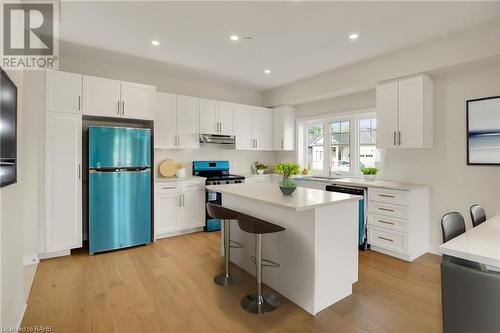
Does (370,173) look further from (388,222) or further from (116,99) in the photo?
(116,99)

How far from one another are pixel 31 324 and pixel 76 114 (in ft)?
7.98

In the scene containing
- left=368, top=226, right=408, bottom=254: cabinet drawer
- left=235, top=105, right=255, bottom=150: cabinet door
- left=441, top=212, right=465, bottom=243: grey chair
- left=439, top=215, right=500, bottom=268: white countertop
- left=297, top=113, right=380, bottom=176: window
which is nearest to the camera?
left=439, top=215, right=500, bottom=268: white countertop

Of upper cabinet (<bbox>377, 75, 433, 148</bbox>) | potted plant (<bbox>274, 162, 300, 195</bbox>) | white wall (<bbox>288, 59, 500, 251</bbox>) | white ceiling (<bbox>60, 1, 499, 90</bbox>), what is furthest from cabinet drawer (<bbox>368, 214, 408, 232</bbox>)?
white ceiling (<bbox>60, 1, 499, 90</bbox>)

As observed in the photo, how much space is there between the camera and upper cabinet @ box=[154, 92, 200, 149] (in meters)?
4.32

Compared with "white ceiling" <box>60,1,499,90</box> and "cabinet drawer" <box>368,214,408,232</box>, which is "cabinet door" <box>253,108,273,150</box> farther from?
"cabinet drawer" <box>368,214,408,232</box>

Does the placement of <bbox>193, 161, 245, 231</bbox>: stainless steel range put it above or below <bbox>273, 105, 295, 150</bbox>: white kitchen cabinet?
below

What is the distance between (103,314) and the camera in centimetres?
217

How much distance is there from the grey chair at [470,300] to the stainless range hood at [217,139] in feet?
13.5

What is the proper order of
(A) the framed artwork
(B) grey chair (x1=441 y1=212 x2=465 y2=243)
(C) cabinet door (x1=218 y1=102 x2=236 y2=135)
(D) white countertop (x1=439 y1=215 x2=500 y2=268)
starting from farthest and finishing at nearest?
(C) cabinet door (x1=218 y1=102 x2=236 y2=135), (A) the framed artwork, (B) grey chair (x1=441 y1=212 x2=465 y2=243), (D) white countertop (x1=439 y1=215 x2=500 y2=268)

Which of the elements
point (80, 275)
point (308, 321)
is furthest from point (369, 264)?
point (80, 275)

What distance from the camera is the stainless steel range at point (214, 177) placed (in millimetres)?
4574

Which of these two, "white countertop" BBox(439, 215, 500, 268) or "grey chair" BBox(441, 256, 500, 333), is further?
"white countertop" BBox(439, 215, 500, 268)

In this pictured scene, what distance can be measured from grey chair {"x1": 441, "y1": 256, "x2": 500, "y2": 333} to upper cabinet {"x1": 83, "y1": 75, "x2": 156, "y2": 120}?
3.92m

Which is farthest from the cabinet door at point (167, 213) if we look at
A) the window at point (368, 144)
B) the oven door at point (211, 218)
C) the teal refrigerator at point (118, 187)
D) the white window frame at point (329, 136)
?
the window at point (368, 144)
